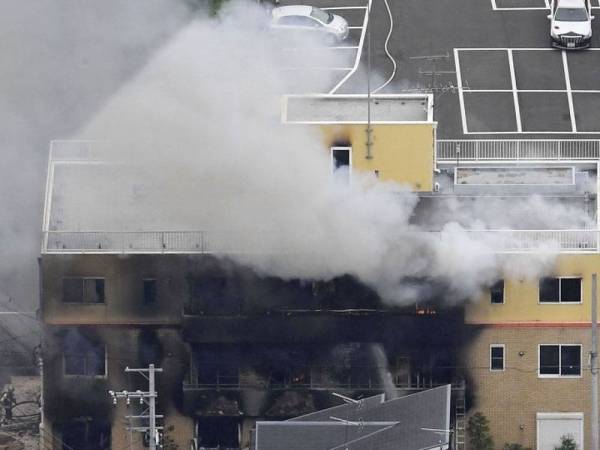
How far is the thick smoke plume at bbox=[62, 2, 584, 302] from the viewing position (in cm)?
7206

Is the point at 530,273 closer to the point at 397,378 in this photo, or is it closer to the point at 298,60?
the point at 397,378

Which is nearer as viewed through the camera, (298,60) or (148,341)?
(148,341)

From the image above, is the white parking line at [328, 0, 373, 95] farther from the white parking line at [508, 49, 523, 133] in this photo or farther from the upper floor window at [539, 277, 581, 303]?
the upper floor window at [539, 277, 581, 303]

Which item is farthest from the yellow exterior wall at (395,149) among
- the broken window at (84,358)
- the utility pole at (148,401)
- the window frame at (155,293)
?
the broken window at (84,358)

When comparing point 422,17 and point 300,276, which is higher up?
point 422,17

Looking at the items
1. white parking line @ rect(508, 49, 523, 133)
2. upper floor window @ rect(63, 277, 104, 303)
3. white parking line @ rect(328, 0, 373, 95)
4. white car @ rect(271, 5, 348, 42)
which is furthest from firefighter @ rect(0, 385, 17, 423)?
white parking line @ rect(508, 49, 523, 133)

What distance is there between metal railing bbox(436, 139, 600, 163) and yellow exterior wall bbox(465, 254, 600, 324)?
4.42m

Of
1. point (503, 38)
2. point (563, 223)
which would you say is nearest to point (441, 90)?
point (503, 38)

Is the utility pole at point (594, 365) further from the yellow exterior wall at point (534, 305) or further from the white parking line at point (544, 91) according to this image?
the white parking line at point (544, 91)

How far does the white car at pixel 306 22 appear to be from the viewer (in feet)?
274

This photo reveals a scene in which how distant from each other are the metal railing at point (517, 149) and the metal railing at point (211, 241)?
13.1ft

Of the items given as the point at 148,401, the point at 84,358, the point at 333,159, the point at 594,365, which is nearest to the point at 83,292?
the point at 84,358

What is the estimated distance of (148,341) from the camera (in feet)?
240

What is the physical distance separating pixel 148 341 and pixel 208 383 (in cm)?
184
